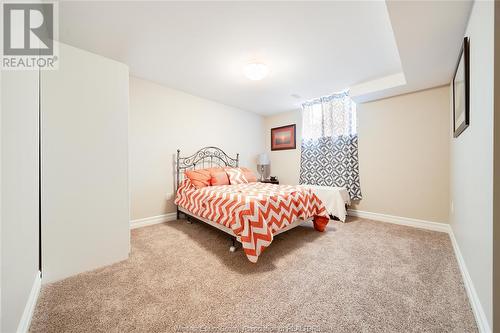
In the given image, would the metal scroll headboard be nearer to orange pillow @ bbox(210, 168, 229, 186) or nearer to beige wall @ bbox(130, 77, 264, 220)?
beige wall @ bbox(130, 77, 264, 220)

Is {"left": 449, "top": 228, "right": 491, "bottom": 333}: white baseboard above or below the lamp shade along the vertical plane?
below

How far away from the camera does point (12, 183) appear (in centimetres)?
103

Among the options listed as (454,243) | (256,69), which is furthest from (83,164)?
(454,243)

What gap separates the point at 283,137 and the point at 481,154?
3679 millimetres

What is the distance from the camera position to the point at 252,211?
6.23 ft

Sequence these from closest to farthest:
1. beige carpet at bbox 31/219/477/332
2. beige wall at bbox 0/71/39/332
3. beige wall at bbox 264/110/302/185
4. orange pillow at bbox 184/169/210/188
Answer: beige wall at bbox 0/71/39/332, beige carpet at bbox 31/219/477/332, orange pillow at bbox 184/169/210/188, beige wall at bbox 264/110/302/185

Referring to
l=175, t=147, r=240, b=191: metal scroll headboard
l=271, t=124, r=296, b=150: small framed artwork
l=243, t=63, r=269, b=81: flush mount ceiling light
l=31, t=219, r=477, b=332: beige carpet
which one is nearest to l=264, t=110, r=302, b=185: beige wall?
l=271, t=124, r=296, b=150: small framed artwork

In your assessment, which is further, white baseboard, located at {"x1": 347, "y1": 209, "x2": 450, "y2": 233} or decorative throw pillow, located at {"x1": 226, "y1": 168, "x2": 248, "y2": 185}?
decorative throw pillow, located at {"x1": 226, "y1": 168, "x2": 248, "y2": 185}

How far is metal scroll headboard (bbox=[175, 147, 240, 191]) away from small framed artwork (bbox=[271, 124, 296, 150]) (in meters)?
1.10

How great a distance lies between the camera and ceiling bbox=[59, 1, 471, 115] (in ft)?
5.24

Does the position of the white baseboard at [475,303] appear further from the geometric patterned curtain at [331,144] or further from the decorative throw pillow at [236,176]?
the decorative throw pillow at [236,176]

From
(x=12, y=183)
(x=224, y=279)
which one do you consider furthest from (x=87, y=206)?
(x=224, y=279)

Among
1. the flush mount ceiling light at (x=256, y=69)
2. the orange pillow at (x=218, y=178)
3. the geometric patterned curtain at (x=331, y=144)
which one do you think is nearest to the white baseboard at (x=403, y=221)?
the geometric patterned curtain at (x=331, y=144)

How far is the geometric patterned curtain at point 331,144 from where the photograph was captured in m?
3.51
